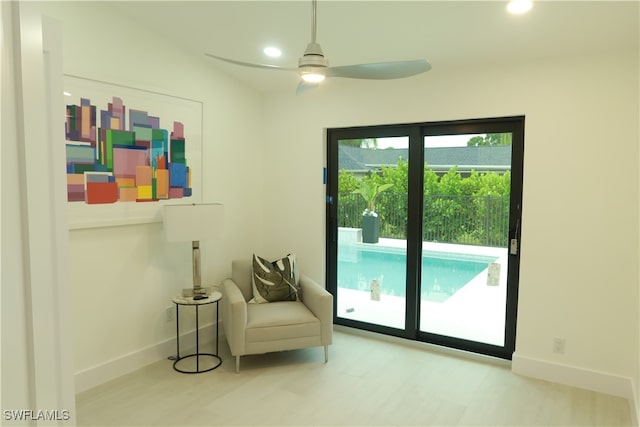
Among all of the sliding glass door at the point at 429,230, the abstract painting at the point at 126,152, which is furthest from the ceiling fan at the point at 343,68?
the sliding glass door at the point at 429,230

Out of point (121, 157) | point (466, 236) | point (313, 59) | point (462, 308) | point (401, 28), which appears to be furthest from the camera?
point (462, 308)

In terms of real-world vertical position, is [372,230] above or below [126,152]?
below

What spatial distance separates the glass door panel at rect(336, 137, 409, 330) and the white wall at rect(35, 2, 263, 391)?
3.32 feet

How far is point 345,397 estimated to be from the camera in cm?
315

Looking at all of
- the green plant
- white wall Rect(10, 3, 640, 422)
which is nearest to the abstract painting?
white wall Rect(10, 3, 640, 422)

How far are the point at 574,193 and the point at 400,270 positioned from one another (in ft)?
5.31

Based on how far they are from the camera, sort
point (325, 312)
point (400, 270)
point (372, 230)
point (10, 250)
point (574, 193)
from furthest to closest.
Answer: point (372, 230), point (400, 270), point (325, 312), point (574, 193), point (10, 250)

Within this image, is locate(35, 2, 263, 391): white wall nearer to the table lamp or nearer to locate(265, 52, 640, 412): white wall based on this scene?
the table lamp

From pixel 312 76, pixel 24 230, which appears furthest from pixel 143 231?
pixel 24 230

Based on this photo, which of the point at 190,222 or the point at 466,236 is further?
the point at 466,236

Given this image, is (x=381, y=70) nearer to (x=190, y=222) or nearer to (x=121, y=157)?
(x=190, y=222)

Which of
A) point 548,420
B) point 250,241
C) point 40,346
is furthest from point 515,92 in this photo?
point 40,346

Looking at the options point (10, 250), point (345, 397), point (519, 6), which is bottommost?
point (345, 397)

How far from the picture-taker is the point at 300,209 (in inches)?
180
